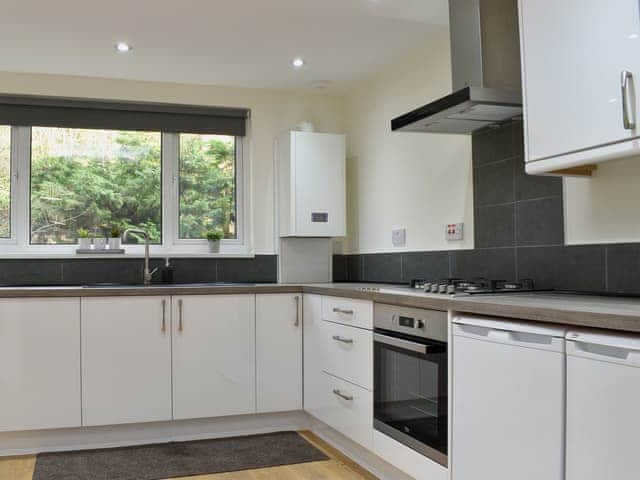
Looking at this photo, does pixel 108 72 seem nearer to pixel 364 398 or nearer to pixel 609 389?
pixel 364 398

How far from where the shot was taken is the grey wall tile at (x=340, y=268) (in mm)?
4918

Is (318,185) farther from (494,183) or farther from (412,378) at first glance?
(412,378)

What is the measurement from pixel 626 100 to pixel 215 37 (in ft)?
7.85

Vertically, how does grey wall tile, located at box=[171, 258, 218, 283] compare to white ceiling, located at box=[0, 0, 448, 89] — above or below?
below

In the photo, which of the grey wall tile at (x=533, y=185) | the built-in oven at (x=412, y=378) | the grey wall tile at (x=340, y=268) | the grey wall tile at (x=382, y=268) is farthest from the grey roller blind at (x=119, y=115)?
the grey wall tile at (x=533, y=185)

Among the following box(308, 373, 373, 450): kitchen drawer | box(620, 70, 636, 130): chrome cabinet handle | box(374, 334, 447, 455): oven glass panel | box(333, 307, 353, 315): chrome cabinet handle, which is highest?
box(620, 70, 636, 130): chrome cabinet handle

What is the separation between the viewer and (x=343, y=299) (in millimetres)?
3578

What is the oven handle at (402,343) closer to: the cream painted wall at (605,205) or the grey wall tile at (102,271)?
the cream painted wall at (605,205)

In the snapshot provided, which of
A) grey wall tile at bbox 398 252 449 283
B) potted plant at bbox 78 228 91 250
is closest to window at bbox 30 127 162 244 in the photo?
potted plant at bbox 78 228 91 250

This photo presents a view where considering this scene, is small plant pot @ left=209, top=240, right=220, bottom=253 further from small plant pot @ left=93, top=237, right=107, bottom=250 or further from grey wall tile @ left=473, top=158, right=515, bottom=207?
grey wall tile @ left=473, top=158, right=515, bottom=207

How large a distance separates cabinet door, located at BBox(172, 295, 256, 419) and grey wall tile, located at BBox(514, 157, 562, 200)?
5.87 ft

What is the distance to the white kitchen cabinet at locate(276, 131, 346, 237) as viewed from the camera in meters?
4.58

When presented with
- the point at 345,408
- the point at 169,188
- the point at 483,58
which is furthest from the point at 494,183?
the point at 169,188

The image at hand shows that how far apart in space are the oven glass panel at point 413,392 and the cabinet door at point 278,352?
1.11 m
